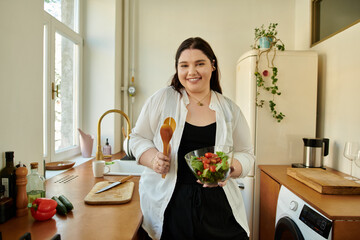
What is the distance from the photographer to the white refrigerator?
2.12 m

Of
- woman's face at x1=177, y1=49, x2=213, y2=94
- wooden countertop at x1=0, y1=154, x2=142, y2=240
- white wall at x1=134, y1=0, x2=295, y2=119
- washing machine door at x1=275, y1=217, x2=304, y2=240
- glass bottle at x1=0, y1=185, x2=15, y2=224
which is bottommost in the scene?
washing machine door at x1=275, y1=217, x2=304, y2=240

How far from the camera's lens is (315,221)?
1204mm

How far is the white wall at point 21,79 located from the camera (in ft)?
3.32

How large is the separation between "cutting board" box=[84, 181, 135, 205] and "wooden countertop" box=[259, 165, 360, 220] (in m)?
0.90

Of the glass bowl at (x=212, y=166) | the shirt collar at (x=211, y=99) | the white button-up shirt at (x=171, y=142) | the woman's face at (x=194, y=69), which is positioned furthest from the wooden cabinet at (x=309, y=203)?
the woman's face at (x=194, y=69)

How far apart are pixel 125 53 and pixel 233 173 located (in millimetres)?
2074

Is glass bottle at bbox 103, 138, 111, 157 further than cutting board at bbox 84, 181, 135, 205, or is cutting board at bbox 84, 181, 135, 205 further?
glass bottle at bbox 103, 138, 111, 157

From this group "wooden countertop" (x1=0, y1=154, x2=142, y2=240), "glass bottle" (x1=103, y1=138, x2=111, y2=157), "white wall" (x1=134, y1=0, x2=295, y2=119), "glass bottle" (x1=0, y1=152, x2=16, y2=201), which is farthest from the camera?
"white wall" (x1=134, y1=0, x2=295, y2=119)

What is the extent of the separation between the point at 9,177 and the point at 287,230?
144cm

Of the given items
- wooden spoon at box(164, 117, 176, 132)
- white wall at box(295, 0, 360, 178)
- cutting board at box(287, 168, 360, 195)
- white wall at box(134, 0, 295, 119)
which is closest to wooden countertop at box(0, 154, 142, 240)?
wooden spoon at box(164, 117, 176, 132)

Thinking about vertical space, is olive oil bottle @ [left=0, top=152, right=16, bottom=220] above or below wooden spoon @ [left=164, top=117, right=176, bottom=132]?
below

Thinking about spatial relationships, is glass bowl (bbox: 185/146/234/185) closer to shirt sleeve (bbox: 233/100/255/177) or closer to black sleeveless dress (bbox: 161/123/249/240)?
black sleeveless dress (bbox: 161/123/249/240)

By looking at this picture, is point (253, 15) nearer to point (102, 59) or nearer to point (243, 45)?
point (243, 45)

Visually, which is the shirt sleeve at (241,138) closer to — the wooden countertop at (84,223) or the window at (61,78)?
the wooden countertop at (84,223)
